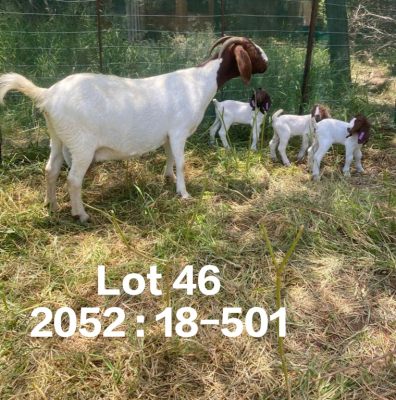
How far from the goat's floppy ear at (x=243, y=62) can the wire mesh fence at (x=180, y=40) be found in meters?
1.49

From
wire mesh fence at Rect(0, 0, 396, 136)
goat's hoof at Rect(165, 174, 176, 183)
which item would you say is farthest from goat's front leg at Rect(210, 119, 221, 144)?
goat's hoof at Rect(165, 174, 176, 183)

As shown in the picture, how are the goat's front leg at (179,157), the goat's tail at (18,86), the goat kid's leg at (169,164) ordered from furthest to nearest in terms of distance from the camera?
the goat kid's leg at (169,164) → the goat's front leg at (179,157) → the goat's tail at (18,86)

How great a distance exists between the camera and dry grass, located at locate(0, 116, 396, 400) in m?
2.22

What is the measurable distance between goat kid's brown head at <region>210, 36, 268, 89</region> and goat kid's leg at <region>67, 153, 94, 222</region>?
154cm

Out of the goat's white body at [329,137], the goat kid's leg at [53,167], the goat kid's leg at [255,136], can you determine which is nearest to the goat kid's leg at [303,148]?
the goat's white body at [329,137]

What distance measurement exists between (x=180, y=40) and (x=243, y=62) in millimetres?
1886

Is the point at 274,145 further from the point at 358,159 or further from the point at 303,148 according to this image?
the point at 358,159

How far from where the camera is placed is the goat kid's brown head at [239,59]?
3.93 m

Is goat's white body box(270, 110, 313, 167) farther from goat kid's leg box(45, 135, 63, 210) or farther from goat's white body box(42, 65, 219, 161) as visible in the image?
goat kid's leg box(45, 135, 63, 210)

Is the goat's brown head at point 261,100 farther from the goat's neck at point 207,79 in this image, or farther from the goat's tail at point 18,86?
the goat's tail at point 18,86

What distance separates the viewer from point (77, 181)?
3508 millimetres

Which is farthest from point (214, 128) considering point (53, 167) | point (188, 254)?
point (188, 254)

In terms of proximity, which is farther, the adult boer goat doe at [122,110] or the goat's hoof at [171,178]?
the goat's hoof at [171,178]

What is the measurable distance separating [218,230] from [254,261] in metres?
0.46
